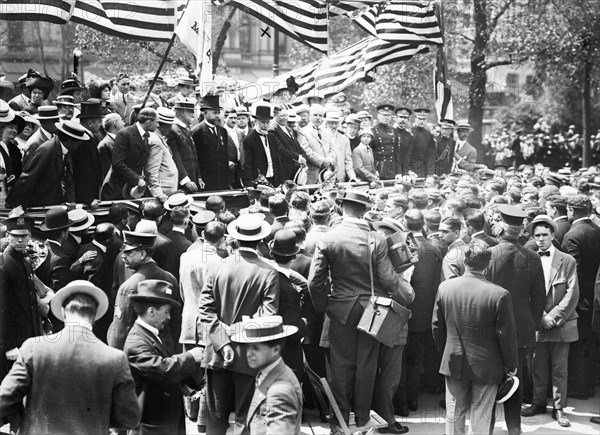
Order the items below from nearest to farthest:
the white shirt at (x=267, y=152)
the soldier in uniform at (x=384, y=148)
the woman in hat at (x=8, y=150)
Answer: the woman in hat at (x=8, y=150) → the white shirt at (x=267, y=152) → the soldier in uniform at (x=384, y=148)

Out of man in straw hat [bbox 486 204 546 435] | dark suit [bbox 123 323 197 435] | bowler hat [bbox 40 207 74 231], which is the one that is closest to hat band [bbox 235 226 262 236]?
dark suit [bbox 123 323 197 435]

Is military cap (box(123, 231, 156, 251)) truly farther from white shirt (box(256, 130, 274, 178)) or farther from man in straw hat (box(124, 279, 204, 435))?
white shirt (box(256, 130, 274, 178))

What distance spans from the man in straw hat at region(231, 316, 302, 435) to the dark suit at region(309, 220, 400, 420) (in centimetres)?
213

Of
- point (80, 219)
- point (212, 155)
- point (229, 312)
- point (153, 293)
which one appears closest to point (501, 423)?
point (229, 312)

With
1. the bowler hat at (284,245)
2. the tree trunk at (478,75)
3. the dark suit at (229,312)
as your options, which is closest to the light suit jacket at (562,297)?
the bowler hat at (284,245)

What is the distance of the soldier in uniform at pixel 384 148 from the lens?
16672 millimetres

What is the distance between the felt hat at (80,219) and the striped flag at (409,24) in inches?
398

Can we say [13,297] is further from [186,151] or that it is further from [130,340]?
[186,151]

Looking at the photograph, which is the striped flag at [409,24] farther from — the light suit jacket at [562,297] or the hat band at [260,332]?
Answer: the hat band at [260,332]

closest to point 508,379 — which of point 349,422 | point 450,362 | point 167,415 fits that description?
point 450,362

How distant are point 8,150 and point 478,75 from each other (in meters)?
18.9

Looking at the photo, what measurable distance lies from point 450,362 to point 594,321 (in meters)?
2.59

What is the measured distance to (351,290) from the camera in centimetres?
850

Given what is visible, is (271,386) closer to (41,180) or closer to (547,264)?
(547,264)
